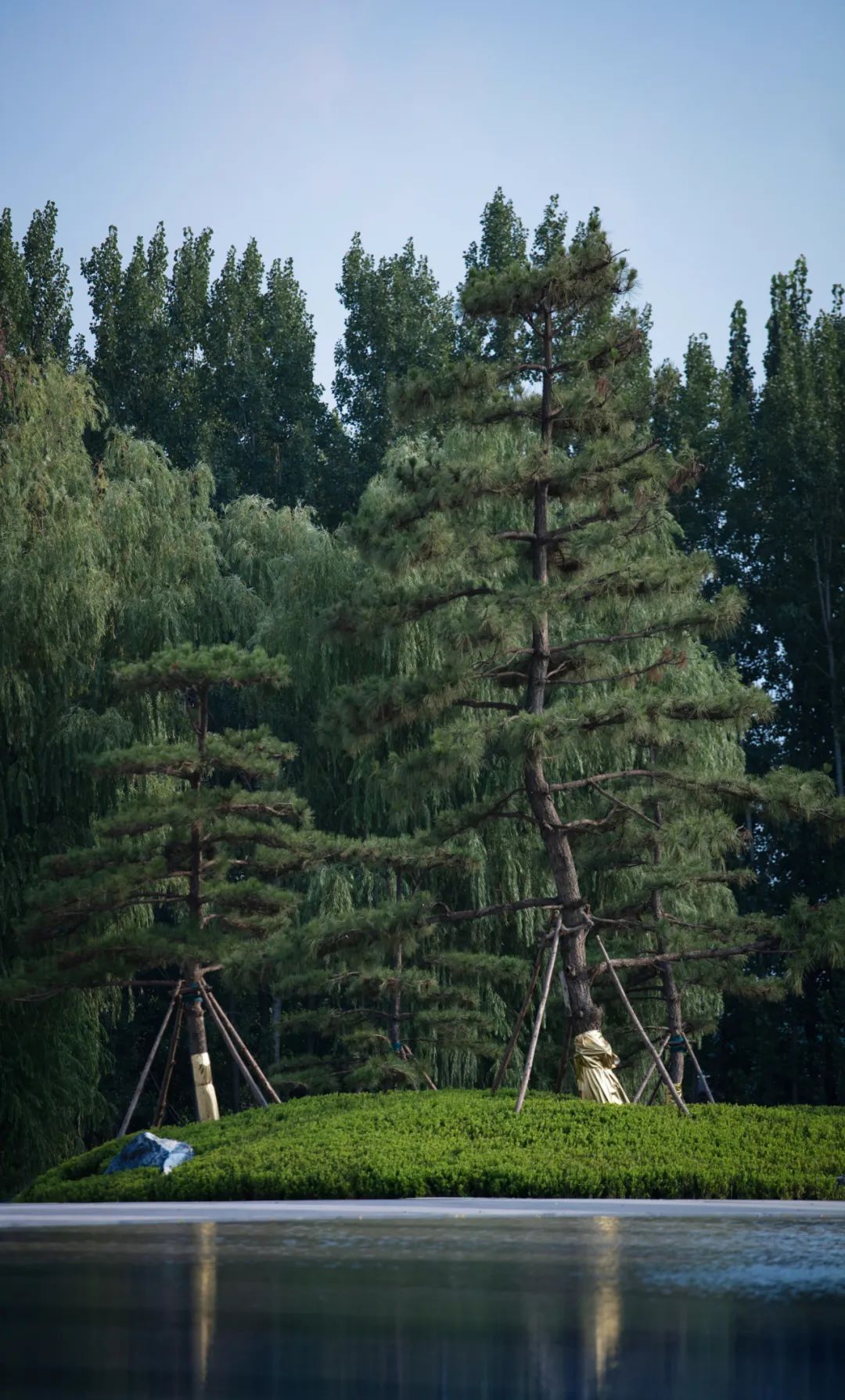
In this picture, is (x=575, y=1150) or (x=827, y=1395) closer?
(x=827, y=1395)

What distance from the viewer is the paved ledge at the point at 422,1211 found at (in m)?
8.77

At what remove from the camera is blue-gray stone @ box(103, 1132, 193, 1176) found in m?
11.4

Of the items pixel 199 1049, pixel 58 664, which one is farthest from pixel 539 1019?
pixel 58 664

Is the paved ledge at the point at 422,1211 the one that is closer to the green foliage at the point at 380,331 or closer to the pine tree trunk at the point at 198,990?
the pine tree trunk at the point at 198,990

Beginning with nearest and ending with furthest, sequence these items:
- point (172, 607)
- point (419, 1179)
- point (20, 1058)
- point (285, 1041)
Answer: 1. point (419, 1179)
2. point (20, 1058)
3. point (172, 607)
4. point (285, 1041)

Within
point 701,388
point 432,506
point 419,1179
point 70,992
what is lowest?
point 419,1179

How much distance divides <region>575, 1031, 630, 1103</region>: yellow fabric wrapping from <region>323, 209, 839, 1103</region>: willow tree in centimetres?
10

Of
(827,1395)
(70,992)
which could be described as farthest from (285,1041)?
(827,1395)

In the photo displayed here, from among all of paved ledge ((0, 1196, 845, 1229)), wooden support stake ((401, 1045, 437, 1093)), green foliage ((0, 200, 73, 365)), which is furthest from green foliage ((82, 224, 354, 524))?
paved ledge ((0, 1196, 845, 1229))

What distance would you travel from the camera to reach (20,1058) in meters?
15.8

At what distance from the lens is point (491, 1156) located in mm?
10250

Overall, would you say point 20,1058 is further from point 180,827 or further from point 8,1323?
point 8,1323

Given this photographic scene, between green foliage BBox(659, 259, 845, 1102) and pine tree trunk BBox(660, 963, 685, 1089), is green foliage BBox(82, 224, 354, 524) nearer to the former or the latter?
green foliage BBox(659, 259, 845, 1102)

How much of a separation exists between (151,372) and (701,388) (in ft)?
31.8
